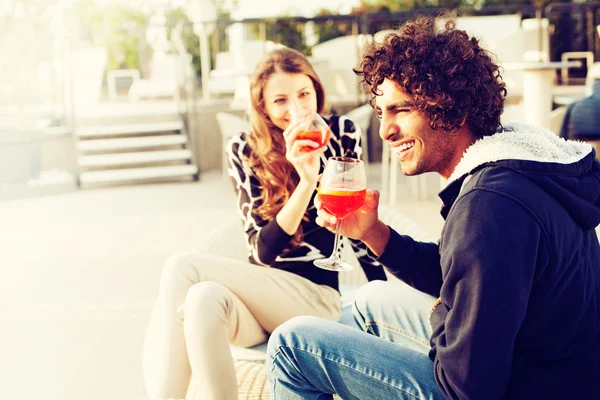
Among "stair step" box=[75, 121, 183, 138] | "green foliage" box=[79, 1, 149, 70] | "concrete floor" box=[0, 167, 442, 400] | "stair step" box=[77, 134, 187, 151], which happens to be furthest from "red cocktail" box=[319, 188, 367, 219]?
"green foliage" box=[79, 1, 149, 70]

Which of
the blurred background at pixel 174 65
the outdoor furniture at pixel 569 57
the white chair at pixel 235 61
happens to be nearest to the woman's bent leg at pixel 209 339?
the blurred background at pixel 174 65

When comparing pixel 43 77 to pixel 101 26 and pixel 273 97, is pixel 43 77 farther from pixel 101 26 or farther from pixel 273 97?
pixel 273 97

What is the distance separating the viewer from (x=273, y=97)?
2521 millimetres

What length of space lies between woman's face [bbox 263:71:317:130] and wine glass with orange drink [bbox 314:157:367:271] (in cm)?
62

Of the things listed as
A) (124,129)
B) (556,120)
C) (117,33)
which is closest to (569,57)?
(556,120)

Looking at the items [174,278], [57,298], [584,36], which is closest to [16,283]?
[57,298]

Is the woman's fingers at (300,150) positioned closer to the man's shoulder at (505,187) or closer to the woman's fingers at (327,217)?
the woman's fingers at (327,217)

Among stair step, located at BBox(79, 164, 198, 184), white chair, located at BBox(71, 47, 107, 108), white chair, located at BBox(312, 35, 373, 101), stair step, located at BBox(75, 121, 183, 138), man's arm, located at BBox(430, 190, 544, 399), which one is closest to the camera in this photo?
man's arm, located at BBox(430, 190, 544, 399)

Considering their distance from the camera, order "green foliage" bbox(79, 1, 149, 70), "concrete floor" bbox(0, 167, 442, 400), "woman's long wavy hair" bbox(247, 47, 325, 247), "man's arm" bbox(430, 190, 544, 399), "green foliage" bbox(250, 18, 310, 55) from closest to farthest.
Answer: "man's arm" bbox(430, 190, 544, 399) < "woman's long wavy hair" bbox(247, 47, 325, 247) < "concrete floor" bbox(0, 167, 442, 400) < "green foliage" bbox(250, 18, 310, 55) < "green foliage" bbox(79, 1, 149, 70)

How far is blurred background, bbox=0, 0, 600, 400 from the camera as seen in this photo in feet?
11.6

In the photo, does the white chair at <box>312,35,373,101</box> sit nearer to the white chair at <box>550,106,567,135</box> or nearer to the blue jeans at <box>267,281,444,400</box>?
the white chair at <box>550,106,567,135</box>

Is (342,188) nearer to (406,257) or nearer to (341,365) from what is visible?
(406,257)

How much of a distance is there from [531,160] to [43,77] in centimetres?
1210

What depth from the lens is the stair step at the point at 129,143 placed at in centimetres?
804
